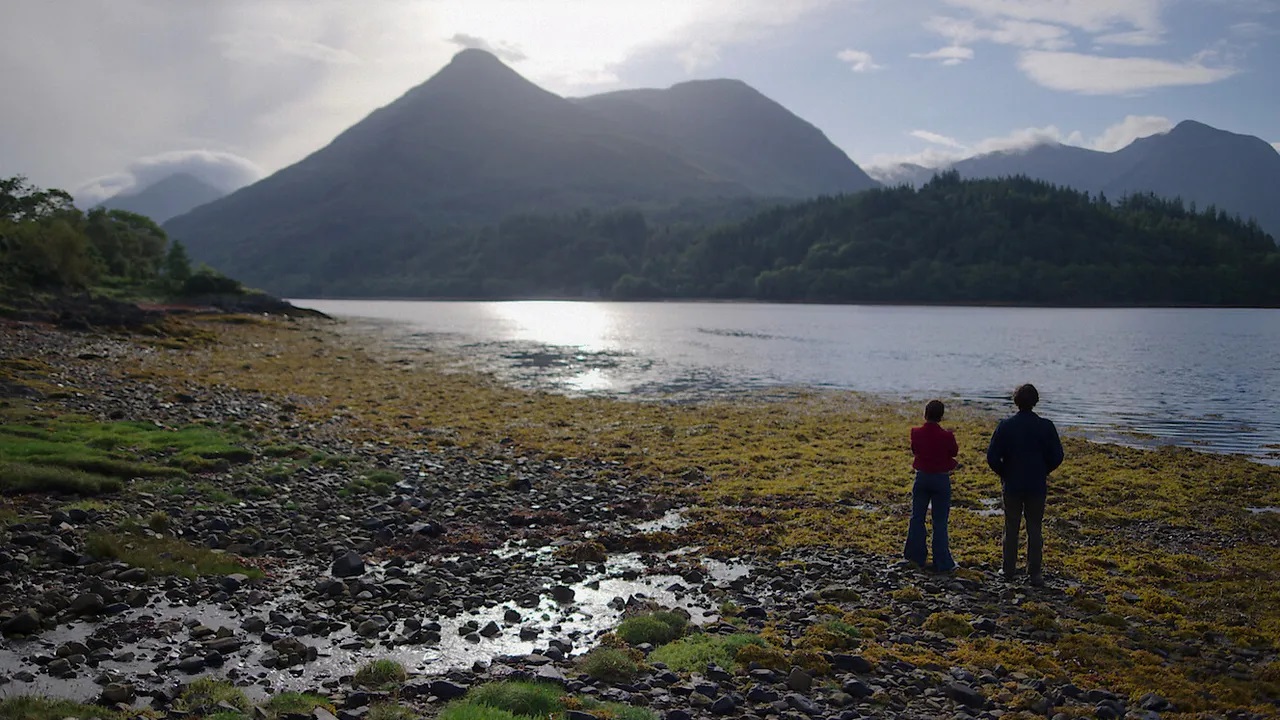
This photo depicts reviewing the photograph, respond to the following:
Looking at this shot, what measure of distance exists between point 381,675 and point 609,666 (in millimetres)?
2774

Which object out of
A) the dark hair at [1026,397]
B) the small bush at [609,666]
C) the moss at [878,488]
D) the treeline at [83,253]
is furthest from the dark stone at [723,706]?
the treeline at [83,253]

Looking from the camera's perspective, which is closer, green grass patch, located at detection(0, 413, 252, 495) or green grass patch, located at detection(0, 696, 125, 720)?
green grass patch, located at detection(0, 696, 125, 720)

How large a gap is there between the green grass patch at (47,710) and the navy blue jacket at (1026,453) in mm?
13050

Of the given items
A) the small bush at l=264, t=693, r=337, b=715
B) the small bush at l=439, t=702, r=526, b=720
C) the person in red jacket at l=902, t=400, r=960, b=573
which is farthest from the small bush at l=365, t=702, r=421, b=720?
the person in red jacket at l=902, t=400, r=960, b=573

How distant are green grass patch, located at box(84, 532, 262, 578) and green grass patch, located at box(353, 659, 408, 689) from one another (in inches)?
173

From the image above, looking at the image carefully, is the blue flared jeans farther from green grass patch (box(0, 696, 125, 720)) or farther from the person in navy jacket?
Result: green grass patch (box(0, 696, 125, 720))

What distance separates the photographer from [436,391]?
140ft

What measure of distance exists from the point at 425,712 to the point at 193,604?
510 cm

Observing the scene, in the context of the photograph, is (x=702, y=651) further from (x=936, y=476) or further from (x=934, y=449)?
(x=934, y=449)

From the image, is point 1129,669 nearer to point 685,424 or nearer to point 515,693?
point 515,693

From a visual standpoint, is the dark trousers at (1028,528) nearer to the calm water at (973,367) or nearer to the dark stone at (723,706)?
the dark stone at (723,706)

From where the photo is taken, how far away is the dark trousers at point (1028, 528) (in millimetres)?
13828

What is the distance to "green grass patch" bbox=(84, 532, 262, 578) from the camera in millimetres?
12773

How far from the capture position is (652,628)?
1149 cm
